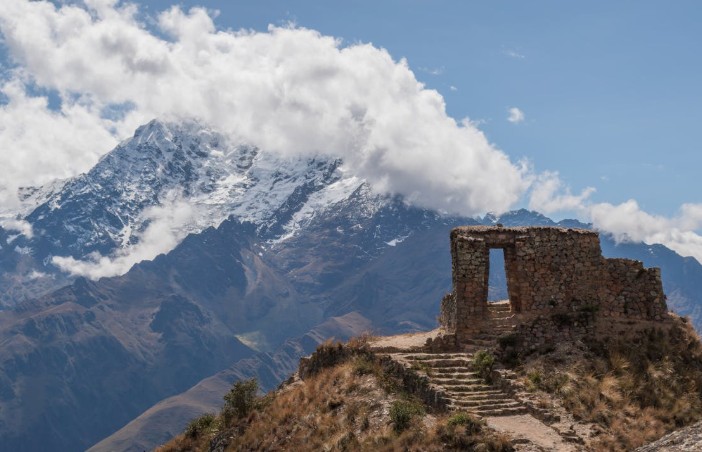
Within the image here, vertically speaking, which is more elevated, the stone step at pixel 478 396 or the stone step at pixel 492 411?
the stone step at pixel 478 396

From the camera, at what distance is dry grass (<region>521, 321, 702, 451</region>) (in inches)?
1356

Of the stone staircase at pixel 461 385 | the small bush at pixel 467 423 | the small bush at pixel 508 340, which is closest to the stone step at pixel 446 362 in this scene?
the stone staircase at pixel 461 385

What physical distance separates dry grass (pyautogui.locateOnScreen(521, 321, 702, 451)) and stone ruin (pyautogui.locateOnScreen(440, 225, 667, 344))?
87.3 inches

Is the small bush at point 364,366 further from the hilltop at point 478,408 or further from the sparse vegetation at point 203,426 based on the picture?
the sparse vegetation at point 203,426

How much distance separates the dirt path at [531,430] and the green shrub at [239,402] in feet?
49.3

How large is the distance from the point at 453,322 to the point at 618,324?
26.4 feet

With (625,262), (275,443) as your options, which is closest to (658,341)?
(625,262)

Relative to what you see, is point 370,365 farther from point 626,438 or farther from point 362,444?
point 626,438

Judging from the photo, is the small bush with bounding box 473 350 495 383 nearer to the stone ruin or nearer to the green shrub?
the stone ruin

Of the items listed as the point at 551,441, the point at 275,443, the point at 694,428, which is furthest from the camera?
the point at 275,443

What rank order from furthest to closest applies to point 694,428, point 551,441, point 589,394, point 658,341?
point 658,341
point 589,394
point 551,441
point 694,428

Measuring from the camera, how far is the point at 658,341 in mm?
41781

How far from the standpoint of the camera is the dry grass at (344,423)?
104ft

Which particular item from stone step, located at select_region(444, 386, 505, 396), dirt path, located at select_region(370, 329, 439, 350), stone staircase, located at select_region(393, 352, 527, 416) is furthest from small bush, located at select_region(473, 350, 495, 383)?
dirt path, located at select_region(370, 329, 439, 350)
